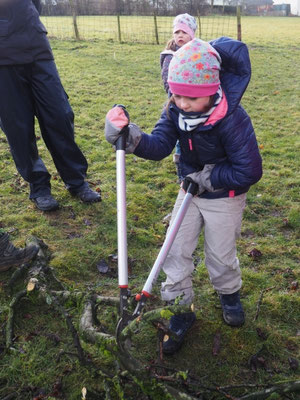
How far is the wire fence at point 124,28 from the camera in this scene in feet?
56.0

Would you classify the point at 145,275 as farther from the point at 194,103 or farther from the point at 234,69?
the point at 234,69

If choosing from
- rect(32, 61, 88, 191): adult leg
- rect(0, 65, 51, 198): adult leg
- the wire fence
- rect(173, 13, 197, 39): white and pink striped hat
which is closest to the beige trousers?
rect(32, 61, 88, 191): adult leg

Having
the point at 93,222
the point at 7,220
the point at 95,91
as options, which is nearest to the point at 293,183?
the point at 93,222

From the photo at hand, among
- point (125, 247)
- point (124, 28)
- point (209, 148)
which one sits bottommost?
point (124, 28)

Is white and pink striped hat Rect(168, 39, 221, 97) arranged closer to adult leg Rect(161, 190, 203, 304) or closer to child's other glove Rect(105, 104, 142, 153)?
child's other glove Rect(105, 104, 142, 153)

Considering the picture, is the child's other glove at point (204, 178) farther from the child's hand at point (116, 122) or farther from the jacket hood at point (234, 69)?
the child's hand at point (116, 122)

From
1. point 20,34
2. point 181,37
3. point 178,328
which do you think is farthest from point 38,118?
point 178,328

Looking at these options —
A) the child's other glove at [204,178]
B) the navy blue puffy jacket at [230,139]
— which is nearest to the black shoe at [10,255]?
the navy blue puffy jacket at [230,139]

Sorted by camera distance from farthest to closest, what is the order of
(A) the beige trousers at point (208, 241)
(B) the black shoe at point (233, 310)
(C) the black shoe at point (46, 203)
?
(C) the black shoe at point (46, 203) → (B) the black shoe at point (233, 310) → (A) the beige trousers at point (208, 241)

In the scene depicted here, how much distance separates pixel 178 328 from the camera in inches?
114

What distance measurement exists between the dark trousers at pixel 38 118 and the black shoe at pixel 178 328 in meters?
2.10

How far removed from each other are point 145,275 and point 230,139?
150cm

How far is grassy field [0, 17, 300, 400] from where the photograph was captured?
8.66ft

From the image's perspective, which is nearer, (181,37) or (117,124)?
(117,124)
